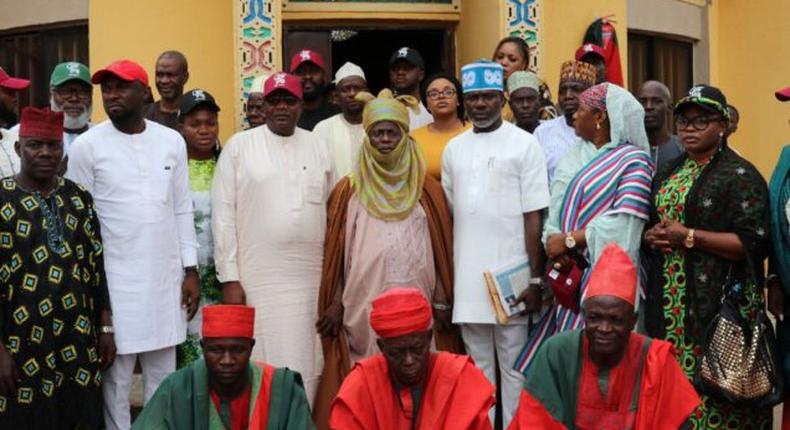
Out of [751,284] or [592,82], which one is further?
[592,82]

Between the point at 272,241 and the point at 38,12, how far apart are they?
16.5 feet

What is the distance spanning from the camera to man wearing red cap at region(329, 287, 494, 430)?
549 cm

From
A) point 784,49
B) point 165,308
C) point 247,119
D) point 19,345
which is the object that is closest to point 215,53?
point 247,119

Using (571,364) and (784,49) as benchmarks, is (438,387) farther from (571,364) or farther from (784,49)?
(784,49)

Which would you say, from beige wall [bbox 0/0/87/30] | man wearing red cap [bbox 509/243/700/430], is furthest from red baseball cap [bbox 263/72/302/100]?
beige wall [bbox 0/0/87/30]

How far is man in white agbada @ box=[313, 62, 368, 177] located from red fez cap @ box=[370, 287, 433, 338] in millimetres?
2158

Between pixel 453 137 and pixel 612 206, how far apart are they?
1272 mm

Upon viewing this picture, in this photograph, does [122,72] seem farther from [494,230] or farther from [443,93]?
[494,230]

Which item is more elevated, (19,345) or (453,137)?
(453,137)

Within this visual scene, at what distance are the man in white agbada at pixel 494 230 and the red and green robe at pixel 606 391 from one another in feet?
4.74

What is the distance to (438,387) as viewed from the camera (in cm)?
555

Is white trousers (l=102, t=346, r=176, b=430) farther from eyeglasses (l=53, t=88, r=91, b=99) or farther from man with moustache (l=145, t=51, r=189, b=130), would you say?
man with moustache (l=145, t=51, r=189, b=130)

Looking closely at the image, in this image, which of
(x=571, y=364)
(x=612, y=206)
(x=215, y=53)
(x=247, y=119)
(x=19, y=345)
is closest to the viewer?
(x=571, y=364)

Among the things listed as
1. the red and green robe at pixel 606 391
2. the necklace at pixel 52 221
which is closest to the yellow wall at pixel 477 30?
the necklace at pixel 52 221
